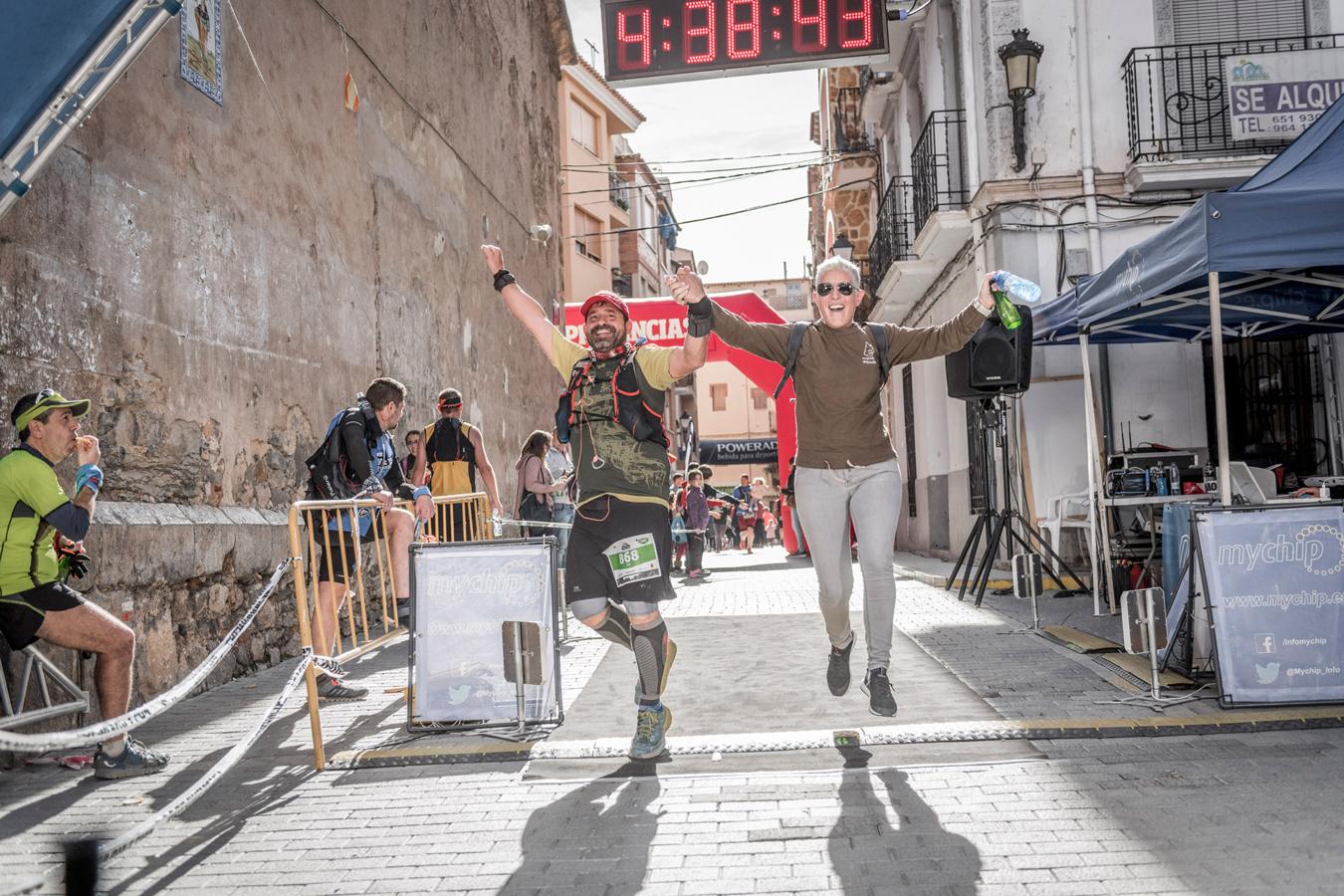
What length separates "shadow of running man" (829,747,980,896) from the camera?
11.0 feet

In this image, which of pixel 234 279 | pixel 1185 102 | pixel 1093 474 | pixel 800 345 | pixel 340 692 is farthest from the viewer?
pixel 1185 102

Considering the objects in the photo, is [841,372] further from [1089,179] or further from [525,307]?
[1089,179]

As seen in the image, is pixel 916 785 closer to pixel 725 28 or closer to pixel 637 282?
pixel 725 28

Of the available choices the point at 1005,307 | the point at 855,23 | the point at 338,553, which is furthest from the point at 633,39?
the point at 1005,307

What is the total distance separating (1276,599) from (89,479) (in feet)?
17.5

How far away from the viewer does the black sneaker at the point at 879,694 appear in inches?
204

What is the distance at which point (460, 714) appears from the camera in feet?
18.3

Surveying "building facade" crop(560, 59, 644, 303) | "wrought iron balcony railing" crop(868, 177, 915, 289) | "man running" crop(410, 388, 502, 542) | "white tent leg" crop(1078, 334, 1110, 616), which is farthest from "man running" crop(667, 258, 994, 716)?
"building facade" crop(560, 59, 644, 303)

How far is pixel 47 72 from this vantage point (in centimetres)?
471

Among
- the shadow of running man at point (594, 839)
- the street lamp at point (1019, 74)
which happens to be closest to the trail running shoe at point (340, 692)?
the shadow of running man at point (594, 839)

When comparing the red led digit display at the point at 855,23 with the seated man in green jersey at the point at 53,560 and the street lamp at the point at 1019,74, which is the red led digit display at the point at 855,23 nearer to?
the street lamp at the point at 1019,74

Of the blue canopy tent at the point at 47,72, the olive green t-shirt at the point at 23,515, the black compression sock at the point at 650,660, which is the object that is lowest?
the black compression sock at the point at 650,660

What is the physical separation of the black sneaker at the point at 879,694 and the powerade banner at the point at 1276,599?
5.03 ft

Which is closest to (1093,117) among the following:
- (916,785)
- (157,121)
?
(157,121)
